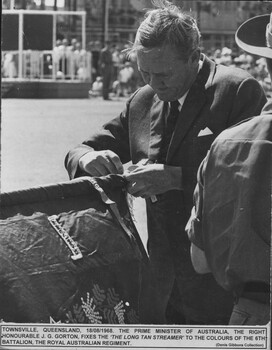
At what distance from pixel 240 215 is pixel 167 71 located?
798 millimetres

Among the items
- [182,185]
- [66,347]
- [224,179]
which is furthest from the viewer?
[182,185]

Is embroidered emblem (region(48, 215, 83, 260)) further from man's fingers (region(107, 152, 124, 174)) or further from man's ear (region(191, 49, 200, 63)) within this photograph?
man's ear (region(191, 49, 200, 63))

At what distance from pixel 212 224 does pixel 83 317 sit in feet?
2.13

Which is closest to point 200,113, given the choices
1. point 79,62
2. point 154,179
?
point 154,179

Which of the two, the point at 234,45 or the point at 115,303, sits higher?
the point at 234,45

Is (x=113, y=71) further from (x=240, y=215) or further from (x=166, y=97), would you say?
(x=240, y=215)

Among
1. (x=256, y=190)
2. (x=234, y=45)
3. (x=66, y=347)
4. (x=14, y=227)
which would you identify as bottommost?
(x=66, y=347)

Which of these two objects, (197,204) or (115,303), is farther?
(115,303)

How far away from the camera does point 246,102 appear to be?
3617 mm

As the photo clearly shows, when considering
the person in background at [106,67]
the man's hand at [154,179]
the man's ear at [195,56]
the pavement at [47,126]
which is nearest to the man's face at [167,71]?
the man's ear at [195,56]

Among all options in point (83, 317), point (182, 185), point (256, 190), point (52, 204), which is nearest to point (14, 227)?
point (52, 204)

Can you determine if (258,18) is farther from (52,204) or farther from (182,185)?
(52,204)

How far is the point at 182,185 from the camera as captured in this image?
3648mm

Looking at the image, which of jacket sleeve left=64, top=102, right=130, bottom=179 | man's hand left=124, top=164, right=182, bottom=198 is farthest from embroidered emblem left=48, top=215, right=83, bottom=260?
jacket sleeve left=64, top=102, right=130, bottom=179
